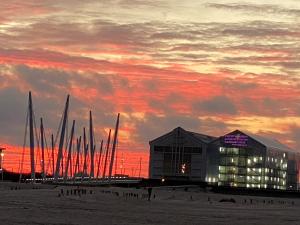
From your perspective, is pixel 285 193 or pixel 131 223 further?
pixel 285 193

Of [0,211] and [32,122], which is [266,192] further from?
[0,211]

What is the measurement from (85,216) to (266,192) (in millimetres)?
127551

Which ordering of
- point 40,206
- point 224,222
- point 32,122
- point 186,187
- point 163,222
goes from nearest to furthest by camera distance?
point 163,222
point 224,222
point 40,206
point 32,122
point 186,187

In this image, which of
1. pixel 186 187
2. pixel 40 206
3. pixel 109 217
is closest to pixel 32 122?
pixel 186 187

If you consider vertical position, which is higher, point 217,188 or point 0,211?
point 217,188

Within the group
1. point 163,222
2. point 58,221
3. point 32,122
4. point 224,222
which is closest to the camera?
point 58,221

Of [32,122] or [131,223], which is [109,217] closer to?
[131,223]

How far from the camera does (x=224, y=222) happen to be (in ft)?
211

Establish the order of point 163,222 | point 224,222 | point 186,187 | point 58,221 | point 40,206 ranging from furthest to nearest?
point 186,187
point 40,206
point 224,222
point 163,222
point 58,221

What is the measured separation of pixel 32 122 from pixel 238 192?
6625 centimetres

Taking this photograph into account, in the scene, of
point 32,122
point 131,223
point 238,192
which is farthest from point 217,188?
point 131,223

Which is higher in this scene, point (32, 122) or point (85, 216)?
point (32, 122)

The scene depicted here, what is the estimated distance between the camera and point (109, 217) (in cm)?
6309

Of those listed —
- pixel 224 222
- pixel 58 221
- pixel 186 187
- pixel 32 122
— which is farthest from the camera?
pixel 186 187
